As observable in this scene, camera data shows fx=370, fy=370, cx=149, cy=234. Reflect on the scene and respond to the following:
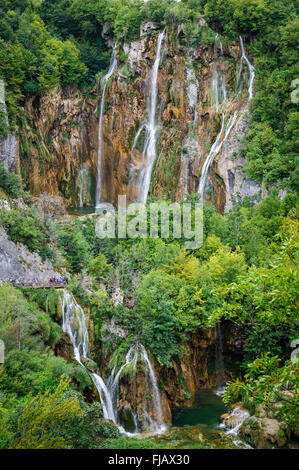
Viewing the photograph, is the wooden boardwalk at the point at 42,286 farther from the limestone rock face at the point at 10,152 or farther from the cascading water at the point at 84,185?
the cascading water at the point at 84,185

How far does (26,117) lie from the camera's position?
135 ft

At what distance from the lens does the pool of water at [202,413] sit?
2014cm

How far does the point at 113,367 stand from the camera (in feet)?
68.4

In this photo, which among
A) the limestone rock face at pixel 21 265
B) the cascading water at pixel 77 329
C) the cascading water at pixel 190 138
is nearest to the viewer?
the cascading water at pixel 77 329

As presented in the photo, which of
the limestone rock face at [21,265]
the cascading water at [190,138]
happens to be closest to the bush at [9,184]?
the limestone rock face at [21,265]

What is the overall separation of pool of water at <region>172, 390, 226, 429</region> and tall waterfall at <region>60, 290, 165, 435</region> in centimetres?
122

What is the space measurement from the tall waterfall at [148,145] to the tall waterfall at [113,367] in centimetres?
2037

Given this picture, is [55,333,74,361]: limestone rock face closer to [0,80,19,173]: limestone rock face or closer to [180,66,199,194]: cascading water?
[180,66,199,194]: cascading water

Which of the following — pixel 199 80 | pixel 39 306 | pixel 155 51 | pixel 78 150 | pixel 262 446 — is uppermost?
pixel 155 51

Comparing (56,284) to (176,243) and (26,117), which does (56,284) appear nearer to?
(176,243)

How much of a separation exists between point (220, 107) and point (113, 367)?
96.0 feet

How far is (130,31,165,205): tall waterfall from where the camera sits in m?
40.6
